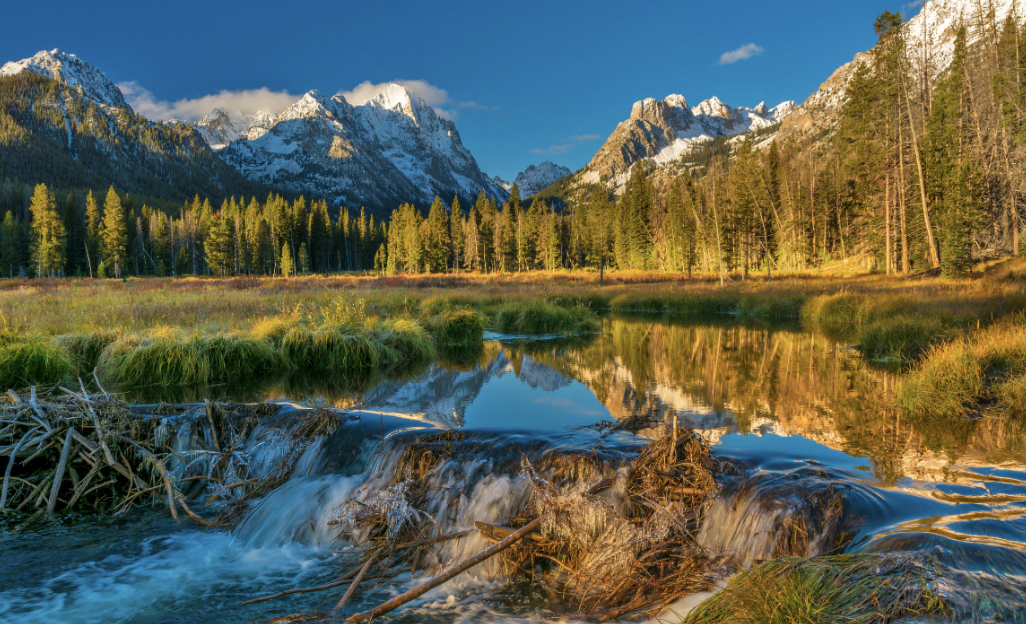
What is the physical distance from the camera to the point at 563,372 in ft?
38.4

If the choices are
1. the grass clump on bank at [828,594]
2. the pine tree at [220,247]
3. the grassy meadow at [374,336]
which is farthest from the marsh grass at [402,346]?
the pine tree at [220,247]

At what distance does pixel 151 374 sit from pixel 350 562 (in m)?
8.16

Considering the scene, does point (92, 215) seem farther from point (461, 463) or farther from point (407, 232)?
point (461, 463)

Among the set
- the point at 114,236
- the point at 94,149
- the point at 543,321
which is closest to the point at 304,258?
the point at 114,236

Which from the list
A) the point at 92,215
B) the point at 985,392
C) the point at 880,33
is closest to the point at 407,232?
the point at 92,215

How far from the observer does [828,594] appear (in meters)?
2.69

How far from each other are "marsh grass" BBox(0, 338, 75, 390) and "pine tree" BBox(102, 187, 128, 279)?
278 ft

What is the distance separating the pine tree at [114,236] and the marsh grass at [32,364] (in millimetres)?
84791

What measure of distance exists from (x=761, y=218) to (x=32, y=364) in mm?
51061

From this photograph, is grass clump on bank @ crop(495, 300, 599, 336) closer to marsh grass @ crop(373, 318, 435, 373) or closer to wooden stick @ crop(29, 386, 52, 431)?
marsh grass @ crop(373, 318, 435, 373)

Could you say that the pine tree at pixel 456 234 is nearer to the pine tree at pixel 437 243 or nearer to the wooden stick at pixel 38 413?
the pine tree at pixel 437 243

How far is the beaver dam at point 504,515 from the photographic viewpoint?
313 centimetres

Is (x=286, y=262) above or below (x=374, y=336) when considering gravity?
above

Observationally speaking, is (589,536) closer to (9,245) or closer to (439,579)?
(439,579)
